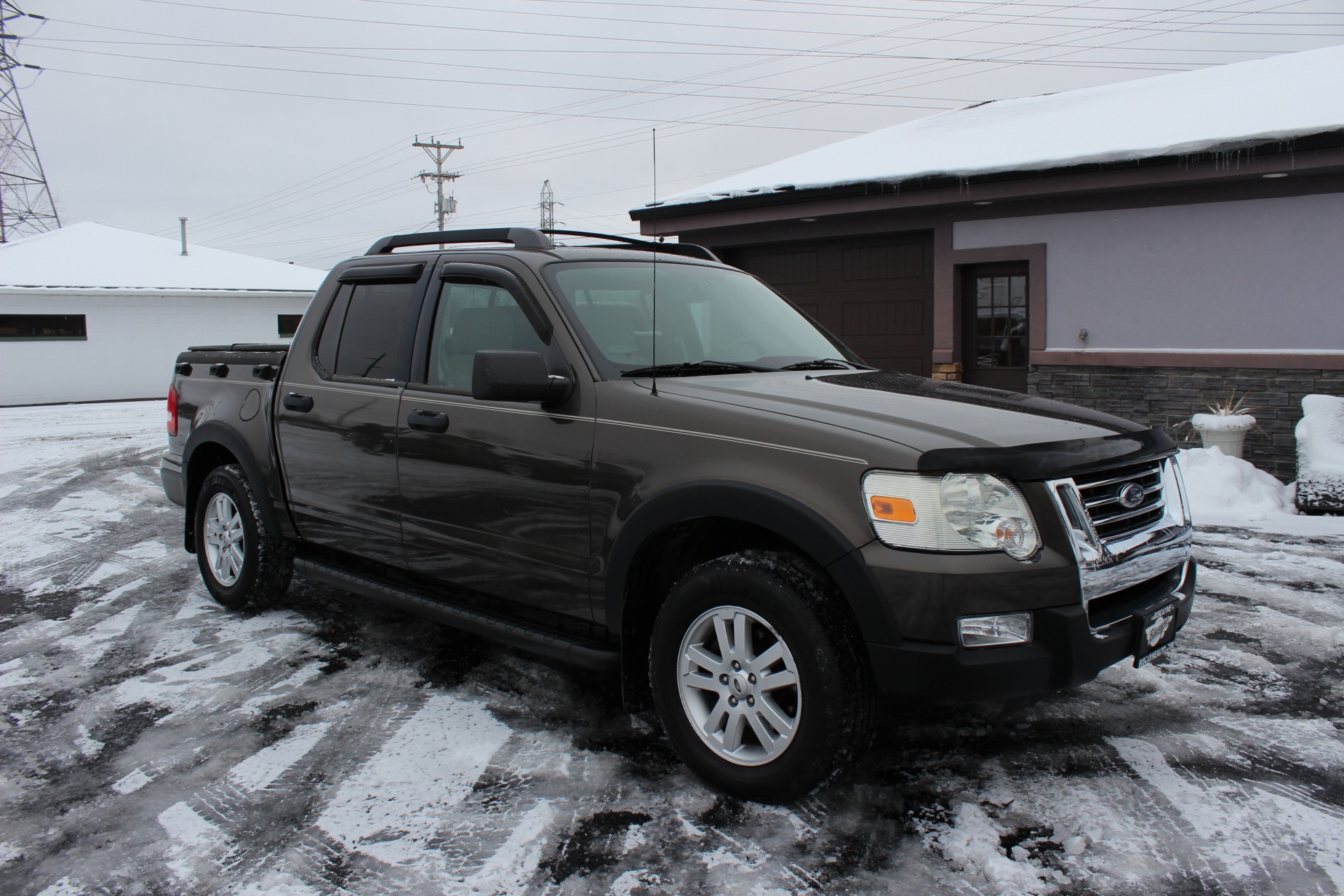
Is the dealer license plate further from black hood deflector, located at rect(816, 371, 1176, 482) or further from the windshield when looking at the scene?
the windshield

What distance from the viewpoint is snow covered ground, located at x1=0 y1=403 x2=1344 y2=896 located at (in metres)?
2.75

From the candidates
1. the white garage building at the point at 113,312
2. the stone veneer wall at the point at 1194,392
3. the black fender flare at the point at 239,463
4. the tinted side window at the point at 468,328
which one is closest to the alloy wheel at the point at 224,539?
the black fender flare at the point at 239,463

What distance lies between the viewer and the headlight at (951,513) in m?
2.72

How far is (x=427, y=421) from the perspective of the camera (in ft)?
13.3

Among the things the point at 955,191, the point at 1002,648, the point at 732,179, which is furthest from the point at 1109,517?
the point at 732,179

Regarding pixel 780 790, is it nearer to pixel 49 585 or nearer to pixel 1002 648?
pixel 1002 648

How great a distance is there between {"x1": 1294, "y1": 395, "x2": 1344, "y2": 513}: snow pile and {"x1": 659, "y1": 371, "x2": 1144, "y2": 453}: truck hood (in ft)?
18.5

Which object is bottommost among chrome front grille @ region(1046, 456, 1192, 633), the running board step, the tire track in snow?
the tire track in snow

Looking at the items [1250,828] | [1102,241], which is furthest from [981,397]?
[1102,241]

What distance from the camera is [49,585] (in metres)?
6.09

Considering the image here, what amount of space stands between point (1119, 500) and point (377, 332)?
3.31m

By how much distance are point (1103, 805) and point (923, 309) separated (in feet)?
31.4

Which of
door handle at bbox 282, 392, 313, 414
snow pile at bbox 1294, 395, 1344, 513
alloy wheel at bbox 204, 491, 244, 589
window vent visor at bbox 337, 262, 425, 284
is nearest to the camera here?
window vent visor at bbox 337, 262, 425, 284

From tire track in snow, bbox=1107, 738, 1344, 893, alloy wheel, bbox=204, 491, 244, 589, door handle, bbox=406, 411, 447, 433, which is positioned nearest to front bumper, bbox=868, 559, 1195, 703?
tire track in snow, bbox=1107, 738, 1344, 893
